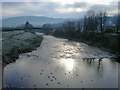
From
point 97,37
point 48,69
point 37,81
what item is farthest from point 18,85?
point 97,37

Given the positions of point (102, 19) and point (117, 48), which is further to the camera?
point (102, 19)

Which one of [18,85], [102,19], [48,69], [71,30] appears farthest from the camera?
[71,30]

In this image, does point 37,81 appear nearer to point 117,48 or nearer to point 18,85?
point 18,85

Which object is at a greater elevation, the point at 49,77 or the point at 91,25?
the point at 91,25

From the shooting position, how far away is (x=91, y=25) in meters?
65.2

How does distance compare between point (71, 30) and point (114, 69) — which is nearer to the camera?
point (114, 69)

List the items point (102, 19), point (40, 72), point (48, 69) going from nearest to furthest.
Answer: point (40, 72) < point (48, 69) < point (102, 19)

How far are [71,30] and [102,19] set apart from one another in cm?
1483

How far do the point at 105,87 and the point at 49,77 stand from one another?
5230 millimetres

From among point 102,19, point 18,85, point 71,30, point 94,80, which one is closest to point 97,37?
point 102,19

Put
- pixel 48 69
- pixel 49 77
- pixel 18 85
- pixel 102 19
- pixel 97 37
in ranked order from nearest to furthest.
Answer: pixel 18 85 → pixel 49 77 → pixel 48 69 → pixel 97 37 → pixel 102 19

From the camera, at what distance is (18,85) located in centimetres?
1808

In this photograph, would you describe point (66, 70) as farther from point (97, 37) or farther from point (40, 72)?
point (97, 37)

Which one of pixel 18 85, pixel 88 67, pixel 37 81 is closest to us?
pixel 18 85
